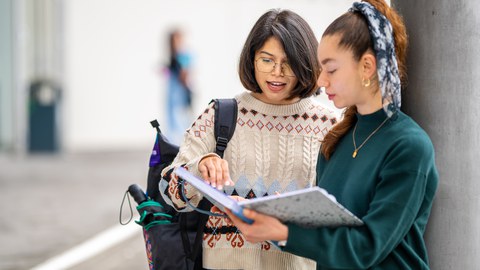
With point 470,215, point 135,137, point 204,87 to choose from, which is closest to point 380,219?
point 470,215

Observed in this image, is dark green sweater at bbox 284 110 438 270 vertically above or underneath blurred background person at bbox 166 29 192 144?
above

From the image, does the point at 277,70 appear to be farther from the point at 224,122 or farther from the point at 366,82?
the point at 366,82

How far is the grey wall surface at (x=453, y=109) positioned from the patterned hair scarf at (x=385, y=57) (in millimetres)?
530

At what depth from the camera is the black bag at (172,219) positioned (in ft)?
10.6

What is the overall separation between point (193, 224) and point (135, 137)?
14567mm

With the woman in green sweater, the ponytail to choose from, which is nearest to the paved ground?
the ponytail

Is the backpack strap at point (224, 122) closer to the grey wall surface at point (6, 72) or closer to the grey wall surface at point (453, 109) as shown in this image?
the grey wall surface at point (453, 109)

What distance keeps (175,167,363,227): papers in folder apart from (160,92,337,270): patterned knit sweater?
0.84 metres

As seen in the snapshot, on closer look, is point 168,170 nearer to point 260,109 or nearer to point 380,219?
point 260,109

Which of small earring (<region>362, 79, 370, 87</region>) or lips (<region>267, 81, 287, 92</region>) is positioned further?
lips (<region>267, 81, 287, 92</region>)

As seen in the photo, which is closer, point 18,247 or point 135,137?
point 18,247

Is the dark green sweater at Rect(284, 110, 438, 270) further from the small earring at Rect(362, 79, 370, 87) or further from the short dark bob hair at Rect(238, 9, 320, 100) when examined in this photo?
the short dark bob hair at Rect(238, 9, 320, 100)

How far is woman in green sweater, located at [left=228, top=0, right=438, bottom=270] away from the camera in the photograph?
90.3 inches

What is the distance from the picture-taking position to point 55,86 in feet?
48.2
